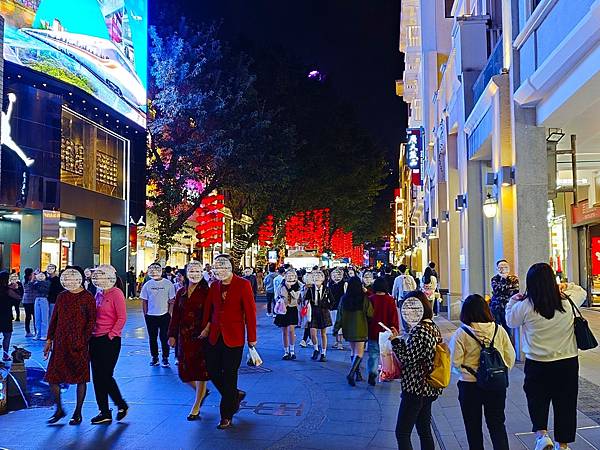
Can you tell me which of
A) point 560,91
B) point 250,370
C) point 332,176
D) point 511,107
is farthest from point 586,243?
point 332,176

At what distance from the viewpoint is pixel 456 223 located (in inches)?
782

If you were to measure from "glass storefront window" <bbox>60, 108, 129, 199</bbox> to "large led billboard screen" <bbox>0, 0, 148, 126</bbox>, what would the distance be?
1.55 meters

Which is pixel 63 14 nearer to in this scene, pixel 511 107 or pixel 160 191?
pixel 160 191

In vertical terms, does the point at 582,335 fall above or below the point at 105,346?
above

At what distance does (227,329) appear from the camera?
7301 millimetres

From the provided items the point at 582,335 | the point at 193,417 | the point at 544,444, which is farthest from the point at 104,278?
the point at 582,335

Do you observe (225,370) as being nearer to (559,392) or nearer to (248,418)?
(248,418)

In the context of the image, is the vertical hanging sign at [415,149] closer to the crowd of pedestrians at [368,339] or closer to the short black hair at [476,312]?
the crowd of pedestrians at [368,339]

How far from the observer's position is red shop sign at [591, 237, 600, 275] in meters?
21.2

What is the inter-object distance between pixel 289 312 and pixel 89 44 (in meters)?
21.4

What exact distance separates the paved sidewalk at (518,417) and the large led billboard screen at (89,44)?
71.3 feet

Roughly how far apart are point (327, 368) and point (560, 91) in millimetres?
5994

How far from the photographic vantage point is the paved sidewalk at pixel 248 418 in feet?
22.0

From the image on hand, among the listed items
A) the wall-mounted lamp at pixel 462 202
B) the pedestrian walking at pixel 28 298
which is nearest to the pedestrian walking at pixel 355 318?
the wall-mounted lamp at pixel 462 202
